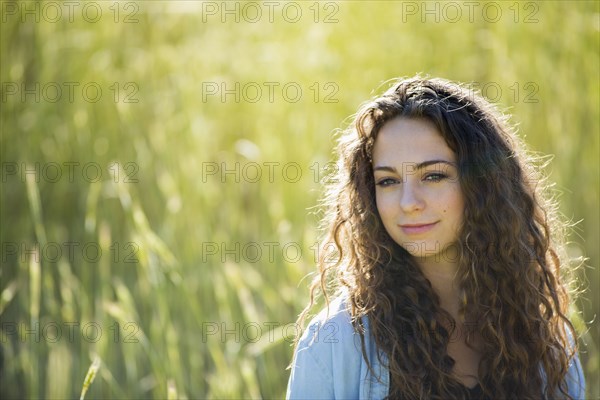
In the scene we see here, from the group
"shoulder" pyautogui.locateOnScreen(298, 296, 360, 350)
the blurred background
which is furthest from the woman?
the blurred background

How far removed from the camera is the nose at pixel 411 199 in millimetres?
1680

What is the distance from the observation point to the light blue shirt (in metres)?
1.67

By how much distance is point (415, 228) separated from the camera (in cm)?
170

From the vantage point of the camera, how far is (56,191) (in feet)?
9.89

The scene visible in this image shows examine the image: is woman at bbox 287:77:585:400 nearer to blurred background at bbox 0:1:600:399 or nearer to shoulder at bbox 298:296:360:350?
shoulder at bbox 298:296:360:350

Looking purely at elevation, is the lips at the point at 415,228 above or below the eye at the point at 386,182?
below

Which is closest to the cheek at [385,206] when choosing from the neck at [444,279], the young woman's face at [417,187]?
the young woman's face at [417,187]

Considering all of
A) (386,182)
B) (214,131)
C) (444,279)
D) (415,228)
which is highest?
(214,131)

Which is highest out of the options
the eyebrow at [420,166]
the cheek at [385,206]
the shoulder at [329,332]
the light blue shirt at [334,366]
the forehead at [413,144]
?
the forehead at [413,144]

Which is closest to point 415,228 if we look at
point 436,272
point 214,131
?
point 436,272

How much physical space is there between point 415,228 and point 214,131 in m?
1.70

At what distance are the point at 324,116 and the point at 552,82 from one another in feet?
3.01

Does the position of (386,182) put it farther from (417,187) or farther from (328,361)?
(328,361)

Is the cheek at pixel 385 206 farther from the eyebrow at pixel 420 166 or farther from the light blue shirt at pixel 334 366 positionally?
the light blue shirt at pixel 334 366
